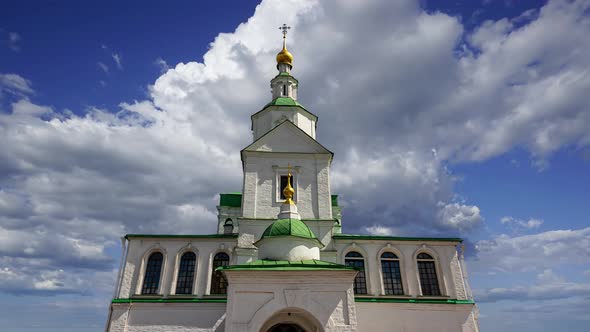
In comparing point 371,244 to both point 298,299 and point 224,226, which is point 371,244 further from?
point 224,226

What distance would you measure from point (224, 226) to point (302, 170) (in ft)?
33.0

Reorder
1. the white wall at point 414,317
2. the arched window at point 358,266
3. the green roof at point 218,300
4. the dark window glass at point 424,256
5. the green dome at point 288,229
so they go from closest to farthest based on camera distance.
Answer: the green dome at point 288,229 < the white wall at point 414,317 < the green roof at point 218,300 < the arched window at point 358,266 < the dark window glass at point 424,256

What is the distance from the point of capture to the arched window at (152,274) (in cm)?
1970

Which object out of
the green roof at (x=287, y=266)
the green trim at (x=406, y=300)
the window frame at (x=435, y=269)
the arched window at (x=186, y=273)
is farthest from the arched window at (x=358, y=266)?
the arched window at (x=186, y=273)

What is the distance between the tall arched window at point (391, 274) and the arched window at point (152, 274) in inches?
496

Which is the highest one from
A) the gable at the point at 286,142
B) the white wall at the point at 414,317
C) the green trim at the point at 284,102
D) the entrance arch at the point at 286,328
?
the green trim at the point at 284,102

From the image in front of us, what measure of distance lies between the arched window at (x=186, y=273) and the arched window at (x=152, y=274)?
1129 millimetres

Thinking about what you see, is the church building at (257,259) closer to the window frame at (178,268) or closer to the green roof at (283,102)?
the window frame at (178,268)

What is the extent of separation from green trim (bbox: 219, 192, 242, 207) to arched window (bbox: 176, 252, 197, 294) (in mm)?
11206

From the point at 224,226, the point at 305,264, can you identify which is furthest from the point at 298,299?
the point at 224,226

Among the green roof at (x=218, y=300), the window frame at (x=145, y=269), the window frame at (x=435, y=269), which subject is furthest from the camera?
the window frame at (x=435, y=269)

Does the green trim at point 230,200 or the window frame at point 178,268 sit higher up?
the green trim at point 230,200

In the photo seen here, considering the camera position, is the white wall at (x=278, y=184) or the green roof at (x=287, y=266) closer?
the green roof at (x=287, y=266)

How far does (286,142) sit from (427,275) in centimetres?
1133
